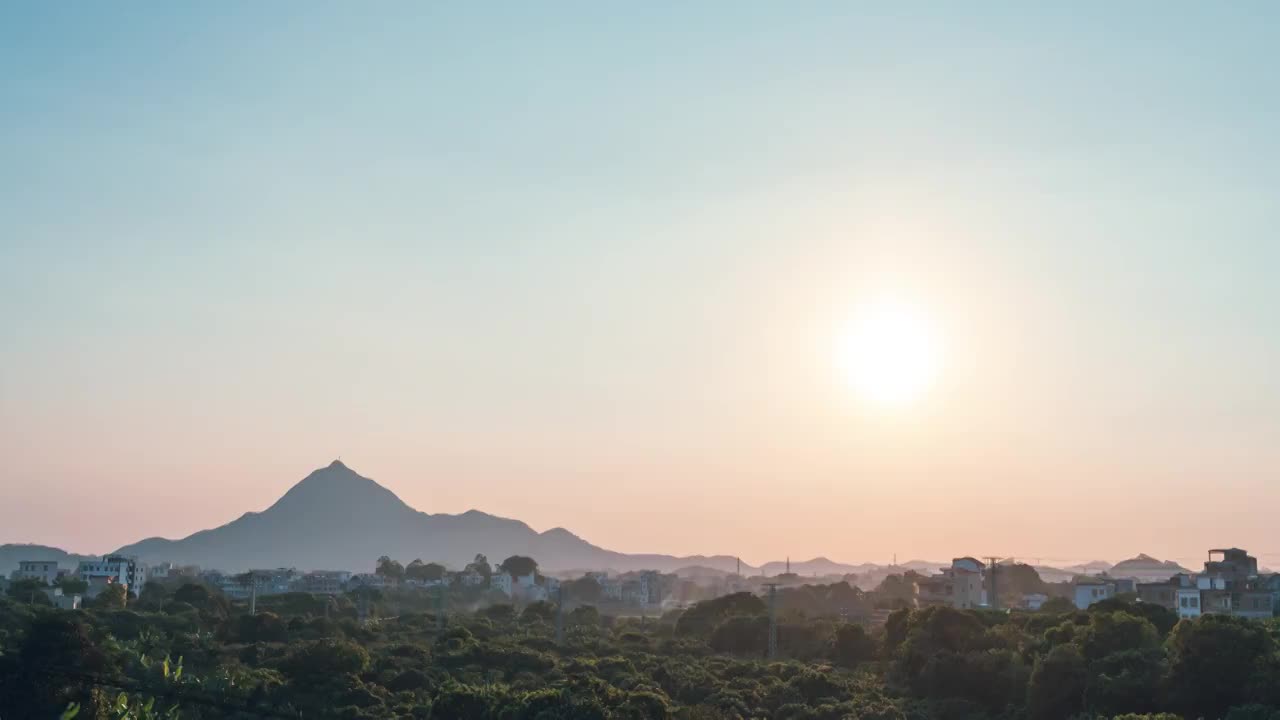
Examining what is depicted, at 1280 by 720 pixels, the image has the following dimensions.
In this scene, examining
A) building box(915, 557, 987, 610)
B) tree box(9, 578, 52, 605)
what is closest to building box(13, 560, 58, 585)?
tree box(9, 578, 52, 605)

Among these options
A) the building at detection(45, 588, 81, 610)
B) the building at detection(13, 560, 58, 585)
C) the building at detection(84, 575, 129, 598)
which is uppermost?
the building at detection(13, 560, 58, 585)

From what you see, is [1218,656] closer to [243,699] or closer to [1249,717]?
[1249,717]

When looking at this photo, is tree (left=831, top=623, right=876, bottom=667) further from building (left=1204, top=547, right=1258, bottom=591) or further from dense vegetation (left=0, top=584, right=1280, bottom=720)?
building (left=1204, top=547, right=1258, bottom=591)

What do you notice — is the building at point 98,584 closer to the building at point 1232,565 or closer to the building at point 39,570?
the building at point 39,570

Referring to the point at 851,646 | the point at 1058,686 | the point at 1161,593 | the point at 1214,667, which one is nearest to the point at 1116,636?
the point at 1058,686

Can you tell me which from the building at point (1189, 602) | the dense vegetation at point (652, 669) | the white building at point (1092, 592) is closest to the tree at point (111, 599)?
the dense vegetation at point (652, 669)

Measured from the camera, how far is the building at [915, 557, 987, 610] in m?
127

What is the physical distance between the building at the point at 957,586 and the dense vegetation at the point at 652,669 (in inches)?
1669

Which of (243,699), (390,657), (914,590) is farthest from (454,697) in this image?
(914,590)

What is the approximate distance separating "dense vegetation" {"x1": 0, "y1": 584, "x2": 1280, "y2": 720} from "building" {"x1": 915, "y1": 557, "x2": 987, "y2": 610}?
42399 millimetres

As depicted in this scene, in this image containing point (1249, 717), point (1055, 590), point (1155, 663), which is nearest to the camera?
point (1249, 717)

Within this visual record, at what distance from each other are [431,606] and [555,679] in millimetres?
85916

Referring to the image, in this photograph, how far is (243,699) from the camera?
176ft

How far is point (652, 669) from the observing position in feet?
221
